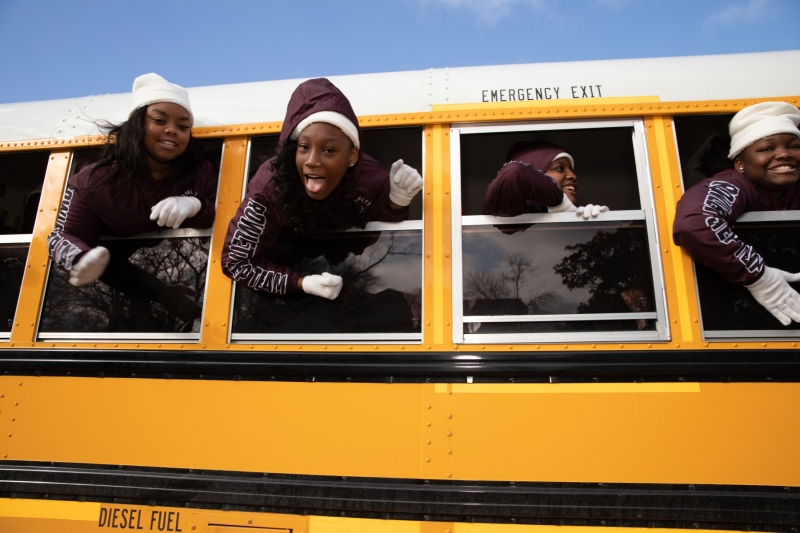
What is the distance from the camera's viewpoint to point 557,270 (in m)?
1.81

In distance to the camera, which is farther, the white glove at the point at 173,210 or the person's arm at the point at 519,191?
the white glove at the point at 173,210

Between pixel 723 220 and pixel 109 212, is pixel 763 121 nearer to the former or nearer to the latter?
pixel 723 220

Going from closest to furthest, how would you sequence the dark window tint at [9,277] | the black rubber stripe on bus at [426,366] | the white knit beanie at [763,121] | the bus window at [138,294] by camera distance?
1. the black rubber stripe on bus at [426,366]
2. the white knit beanie at [763,121]
3. the bus window at [138,294]
4. the dark window tint at [9,277]

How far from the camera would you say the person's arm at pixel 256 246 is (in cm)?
186

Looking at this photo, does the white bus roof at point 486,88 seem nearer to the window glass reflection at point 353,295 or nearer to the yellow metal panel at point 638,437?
the window glass reflection at point 353,295

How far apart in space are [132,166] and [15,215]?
818 millimetres

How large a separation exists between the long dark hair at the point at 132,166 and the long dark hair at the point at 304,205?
1.36 feet

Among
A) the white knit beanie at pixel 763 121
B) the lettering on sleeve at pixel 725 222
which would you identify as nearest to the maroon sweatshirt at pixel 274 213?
the lettering on sleeve at pixel 725 222

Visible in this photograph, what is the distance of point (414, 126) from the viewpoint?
6.48 feet

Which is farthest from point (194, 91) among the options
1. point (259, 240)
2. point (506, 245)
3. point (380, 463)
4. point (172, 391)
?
point (380, 463)

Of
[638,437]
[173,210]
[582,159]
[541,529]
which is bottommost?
[541,529]

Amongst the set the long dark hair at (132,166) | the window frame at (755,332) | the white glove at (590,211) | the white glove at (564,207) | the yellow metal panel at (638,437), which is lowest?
the yellow metal panel at (638,437)

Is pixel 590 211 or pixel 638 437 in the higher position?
pixel 590 211

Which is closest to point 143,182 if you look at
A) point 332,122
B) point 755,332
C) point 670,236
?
point 332,122
